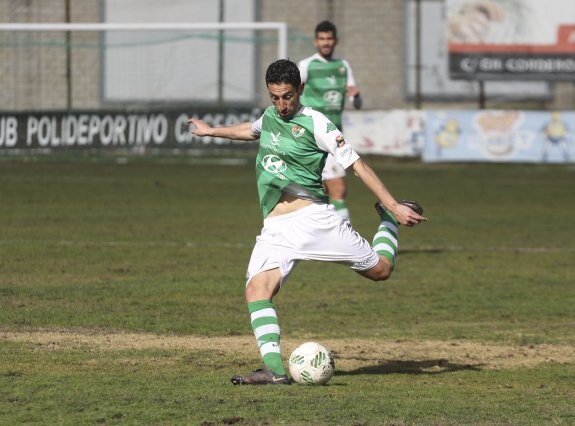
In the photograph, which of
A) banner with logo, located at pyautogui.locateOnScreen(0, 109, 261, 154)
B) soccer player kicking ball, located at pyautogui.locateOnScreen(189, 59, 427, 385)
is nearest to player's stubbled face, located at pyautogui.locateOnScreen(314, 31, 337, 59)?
soccer player kicking ball, located at pyautogui.locateOnScreen(189, 59, 427, 385)

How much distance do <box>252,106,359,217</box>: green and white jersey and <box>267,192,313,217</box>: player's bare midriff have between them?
0.03 m

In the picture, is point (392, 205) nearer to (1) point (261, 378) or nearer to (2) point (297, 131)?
(2) point (297, 131)

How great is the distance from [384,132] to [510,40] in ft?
15.2

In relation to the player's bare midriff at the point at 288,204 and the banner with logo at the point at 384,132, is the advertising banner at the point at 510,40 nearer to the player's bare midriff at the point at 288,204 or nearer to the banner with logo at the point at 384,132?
the banner with logo at the point at 384,132

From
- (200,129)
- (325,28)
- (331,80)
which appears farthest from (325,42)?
(200,129)

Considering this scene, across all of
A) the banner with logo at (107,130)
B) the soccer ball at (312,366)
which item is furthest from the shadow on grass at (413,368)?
the banner with logo at (107,130)

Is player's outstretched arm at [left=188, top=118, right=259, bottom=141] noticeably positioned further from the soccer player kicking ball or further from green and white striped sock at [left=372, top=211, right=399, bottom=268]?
green and white striped sock at [left=372, top=211, right=399, bottom=268]

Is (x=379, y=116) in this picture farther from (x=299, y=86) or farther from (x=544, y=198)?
(x=299, y=86)

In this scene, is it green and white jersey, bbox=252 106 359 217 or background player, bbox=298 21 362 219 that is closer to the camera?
green and white jersey, bbox=252 106 359 217

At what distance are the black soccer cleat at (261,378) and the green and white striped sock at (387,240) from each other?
1166 mm

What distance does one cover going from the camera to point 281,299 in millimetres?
11141

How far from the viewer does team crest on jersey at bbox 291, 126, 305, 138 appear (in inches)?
294

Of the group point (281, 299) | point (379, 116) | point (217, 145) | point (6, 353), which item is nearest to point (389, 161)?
point (379, 116)

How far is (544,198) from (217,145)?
7233 mm
